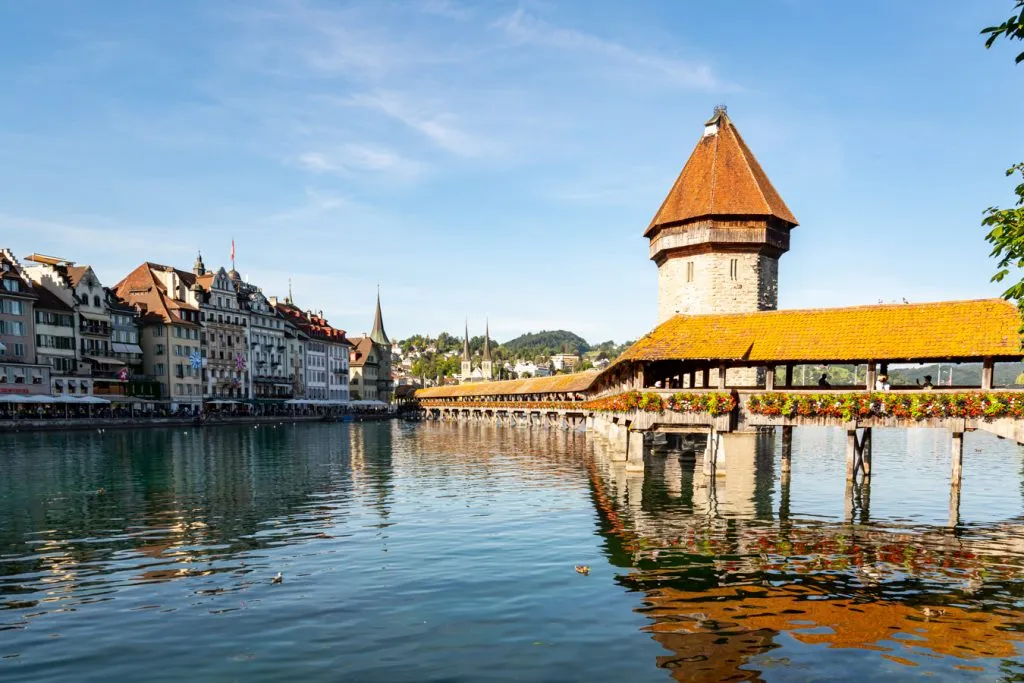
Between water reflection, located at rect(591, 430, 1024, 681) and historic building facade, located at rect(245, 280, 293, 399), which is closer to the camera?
water reflection, located at rect(591, 430, 1024, 681)

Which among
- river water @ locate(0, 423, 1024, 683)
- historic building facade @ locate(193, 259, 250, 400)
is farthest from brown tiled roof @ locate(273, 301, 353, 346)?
river water @ locate(0, 423, 1024, 683)

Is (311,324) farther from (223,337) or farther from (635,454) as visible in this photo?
(635,454)

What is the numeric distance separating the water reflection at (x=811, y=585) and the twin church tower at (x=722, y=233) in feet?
83.5

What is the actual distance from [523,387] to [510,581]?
80621 mm

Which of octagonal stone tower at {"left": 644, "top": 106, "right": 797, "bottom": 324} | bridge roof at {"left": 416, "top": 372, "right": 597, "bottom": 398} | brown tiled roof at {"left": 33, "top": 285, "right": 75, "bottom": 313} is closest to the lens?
octagonal stone tower at {"left": 644, "top": 106, "right": 797, "bottom": 324}

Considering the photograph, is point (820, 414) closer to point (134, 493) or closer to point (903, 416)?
point (903, 416)

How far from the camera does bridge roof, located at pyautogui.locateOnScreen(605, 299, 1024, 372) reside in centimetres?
2498

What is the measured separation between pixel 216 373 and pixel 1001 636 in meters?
101

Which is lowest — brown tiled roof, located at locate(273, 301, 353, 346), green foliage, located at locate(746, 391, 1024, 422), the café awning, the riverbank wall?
the riverbank wall

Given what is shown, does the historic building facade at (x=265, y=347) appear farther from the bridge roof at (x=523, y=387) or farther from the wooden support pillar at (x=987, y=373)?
the wooden support pillar at (x=987, y=373)

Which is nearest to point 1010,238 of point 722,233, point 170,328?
point 722,233

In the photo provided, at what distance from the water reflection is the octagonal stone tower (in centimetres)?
2545

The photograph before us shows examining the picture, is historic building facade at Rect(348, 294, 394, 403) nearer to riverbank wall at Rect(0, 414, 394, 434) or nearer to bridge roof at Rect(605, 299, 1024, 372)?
riverbank wall at Rect(0, 414, 394, 434)

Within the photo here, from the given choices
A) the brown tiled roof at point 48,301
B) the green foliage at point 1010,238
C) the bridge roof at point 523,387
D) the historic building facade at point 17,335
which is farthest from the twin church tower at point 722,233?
the brown tiled roof at point 48,301
